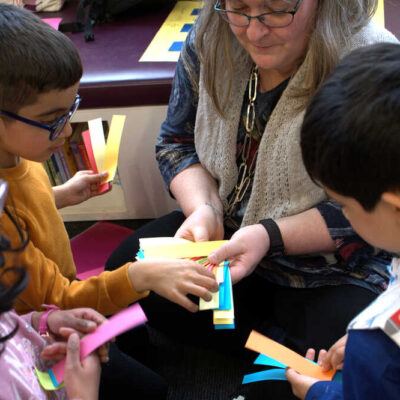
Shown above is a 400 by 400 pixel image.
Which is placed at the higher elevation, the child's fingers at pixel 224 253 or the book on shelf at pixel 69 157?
the child's fingers at pixel 224 253

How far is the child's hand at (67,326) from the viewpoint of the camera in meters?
0.81

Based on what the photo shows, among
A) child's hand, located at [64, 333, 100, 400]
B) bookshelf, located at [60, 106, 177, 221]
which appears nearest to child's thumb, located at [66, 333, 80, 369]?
child's hand, located at [64, 333, 100, 400]

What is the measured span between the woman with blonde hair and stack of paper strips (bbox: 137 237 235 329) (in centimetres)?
4

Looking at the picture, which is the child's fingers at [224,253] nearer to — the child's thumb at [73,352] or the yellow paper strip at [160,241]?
the yellow paper strip at [160,241]

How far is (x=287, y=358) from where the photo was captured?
2.70ft

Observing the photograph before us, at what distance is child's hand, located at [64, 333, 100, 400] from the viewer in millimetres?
745

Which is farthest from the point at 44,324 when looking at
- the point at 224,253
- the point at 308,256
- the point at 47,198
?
the point at 308,256

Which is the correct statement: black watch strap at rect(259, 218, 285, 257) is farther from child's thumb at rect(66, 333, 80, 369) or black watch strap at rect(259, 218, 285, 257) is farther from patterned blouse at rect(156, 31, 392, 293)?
child's thumb at rect(66, 333, 80, 369)

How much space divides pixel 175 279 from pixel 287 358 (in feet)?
0.83

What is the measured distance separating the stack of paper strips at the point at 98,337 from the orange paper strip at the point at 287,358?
210 millimetres

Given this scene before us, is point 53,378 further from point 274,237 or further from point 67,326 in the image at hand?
point 274,237

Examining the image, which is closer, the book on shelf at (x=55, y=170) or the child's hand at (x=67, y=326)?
the child's hand at (x=67, y=326)

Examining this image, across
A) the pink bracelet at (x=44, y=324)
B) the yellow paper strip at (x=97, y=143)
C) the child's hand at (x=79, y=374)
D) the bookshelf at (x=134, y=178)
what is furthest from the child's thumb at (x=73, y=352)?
the bookshelf at (x=134, y=178)

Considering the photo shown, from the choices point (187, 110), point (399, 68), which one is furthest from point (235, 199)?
point (399, 68)
